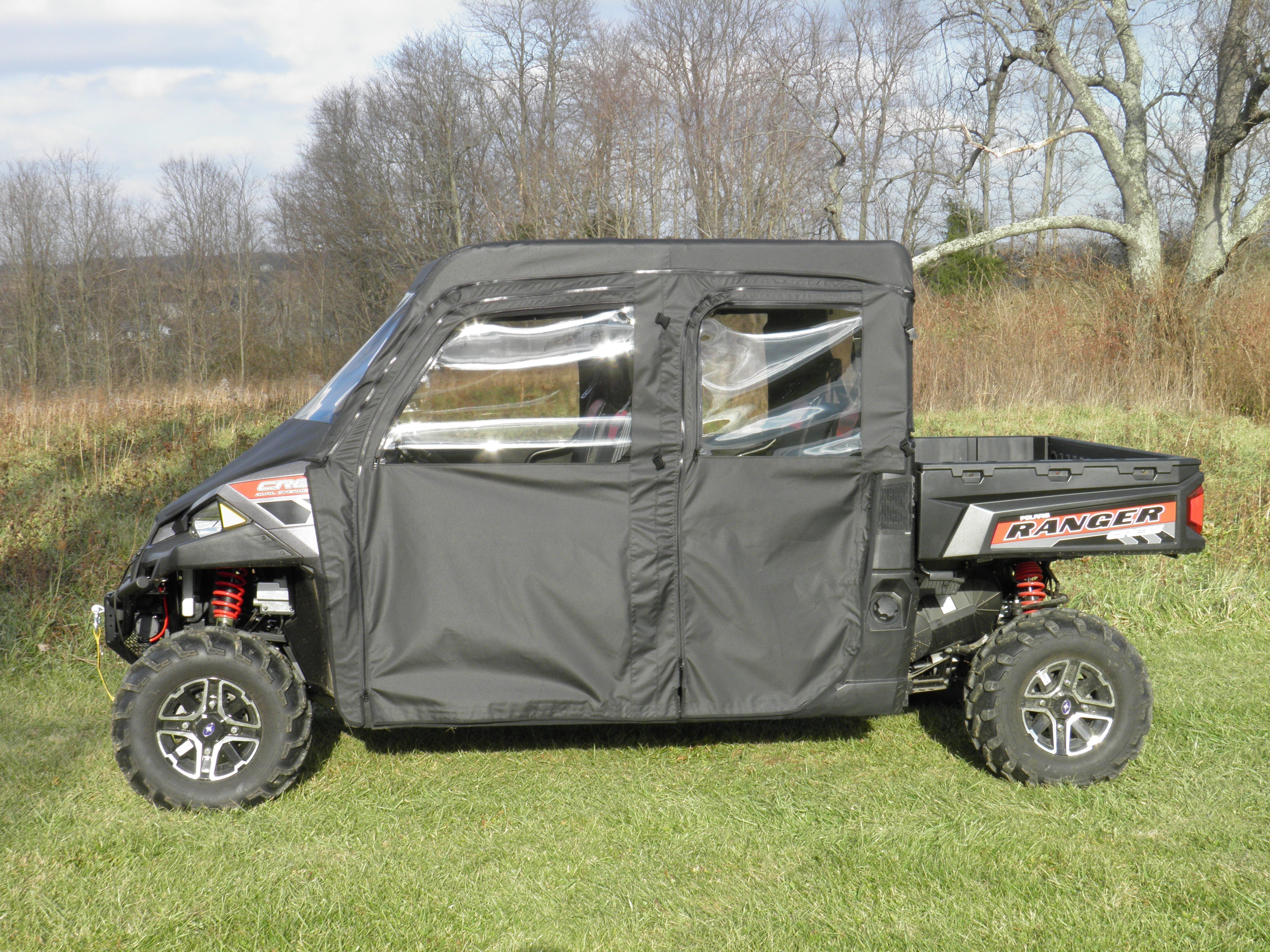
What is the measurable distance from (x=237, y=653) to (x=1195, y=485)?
3.95m

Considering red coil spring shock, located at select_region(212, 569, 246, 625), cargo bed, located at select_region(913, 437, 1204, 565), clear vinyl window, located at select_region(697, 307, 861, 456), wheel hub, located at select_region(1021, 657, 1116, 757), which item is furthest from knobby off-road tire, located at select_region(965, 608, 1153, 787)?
red coil spring shock, located at select_region(212, 569, 246, 625)

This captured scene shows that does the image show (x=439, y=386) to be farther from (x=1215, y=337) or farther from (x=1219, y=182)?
(x=1219, y=182)

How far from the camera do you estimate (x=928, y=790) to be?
13.8 feet

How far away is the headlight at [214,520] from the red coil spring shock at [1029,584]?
10.8 feet

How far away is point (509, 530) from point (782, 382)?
48.6 inches

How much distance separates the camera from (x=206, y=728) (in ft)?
12.8

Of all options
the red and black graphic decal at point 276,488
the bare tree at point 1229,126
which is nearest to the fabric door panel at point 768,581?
the red and black graphic decal at point 276,488

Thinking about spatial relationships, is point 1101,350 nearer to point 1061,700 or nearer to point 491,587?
point 1061,700

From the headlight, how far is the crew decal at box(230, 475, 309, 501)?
0.09 meters

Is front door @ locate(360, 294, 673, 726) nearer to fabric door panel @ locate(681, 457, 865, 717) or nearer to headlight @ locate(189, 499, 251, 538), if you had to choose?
fabric door panel @ locate(681, 457, 865, 717)

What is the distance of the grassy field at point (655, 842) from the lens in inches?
126

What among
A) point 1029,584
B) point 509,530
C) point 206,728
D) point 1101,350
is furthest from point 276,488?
point 1101,350

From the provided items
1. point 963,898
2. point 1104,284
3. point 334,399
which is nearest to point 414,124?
point 1104,284

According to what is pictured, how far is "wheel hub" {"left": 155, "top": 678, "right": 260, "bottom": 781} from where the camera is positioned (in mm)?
3891
